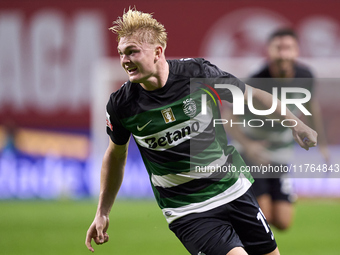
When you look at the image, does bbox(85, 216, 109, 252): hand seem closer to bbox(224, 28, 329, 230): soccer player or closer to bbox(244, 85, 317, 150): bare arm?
bbox(244, 85, 317, 150): bare arm


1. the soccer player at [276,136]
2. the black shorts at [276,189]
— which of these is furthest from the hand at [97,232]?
the black shorts at [276,189]

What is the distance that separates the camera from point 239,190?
415 centimetres

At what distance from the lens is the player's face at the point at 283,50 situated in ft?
22.2

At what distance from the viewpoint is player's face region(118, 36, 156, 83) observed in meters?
3.83

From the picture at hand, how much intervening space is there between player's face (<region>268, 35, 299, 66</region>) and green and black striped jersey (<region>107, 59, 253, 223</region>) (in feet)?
9.44

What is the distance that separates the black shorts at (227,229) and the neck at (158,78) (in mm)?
955

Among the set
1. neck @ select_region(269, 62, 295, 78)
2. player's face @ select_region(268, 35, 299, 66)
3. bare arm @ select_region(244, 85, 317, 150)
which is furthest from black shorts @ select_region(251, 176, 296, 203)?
bare arm @ select_region(244, 85, 317, 150)

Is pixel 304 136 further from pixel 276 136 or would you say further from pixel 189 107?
pixel 276 136

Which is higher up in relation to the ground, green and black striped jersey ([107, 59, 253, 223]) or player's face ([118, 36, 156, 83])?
player's face ([118, 36, 156, 83])

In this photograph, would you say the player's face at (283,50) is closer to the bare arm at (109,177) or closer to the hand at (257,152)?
the hand at (257,152)

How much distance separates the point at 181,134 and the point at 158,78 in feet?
→ 1.41

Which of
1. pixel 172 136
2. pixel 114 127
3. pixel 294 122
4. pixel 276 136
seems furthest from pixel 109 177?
pixel 276 136

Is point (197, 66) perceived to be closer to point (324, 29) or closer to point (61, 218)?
point (61, 218)

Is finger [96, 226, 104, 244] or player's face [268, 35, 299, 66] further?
player's face [268, 35, 299, 66]
